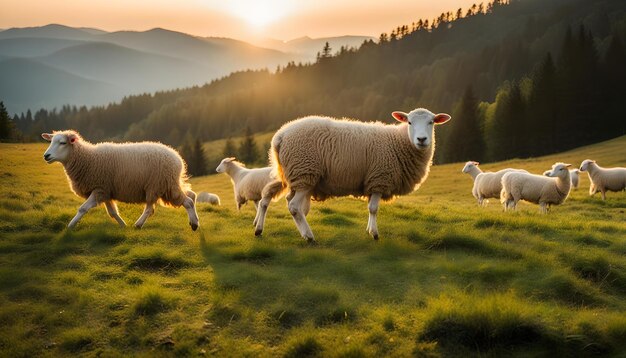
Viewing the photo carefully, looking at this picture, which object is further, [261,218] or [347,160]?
[261,218]

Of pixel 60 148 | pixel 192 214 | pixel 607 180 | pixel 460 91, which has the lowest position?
pixel 607 180

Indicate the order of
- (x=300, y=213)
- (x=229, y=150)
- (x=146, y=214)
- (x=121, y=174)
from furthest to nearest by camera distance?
(x=229, y=150) → (x=121, y=174) → (x=146, y=214) → (x=300, y=213)

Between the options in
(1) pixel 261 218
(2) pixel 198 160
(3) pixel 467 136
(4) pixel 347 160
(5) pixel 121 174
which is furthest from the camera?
(2) pixel 198 160

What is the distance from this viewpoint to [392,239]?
9562 mm

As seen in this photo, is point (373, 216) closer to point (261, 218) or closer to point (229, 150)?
point (261, 218)

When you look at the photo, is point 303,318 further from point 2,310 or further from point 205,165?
point 205,165

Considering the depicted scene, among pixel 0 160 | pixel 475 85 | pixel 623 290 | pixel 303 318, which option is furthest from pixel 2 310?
pixel 475 85

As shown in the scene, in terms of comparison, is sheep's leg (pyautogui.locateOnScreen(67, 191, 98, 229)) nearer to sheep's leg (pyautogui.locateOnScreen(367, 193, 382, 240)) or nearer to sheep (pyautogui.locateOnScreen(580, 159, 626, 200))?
sheep's leg (pyautogui.locateOnScreen(367, 193, 382, 240))

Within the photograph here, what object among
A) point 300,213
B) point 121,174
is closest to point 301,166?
point 300,213

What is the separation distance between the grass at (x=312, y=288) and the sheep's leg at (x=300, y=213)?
245 mm

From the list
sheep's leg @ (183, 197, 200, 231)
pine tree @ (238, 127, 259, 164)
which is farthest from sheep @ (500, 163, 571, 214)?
pine tree @ (238, 127, 259, 164)

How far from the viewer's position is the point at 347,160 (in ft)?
32.5

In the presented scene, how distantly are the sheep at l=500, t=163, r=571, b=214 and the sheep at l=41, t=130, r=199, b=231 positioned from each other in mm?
11485

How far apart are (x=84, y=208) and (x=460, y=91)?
113m
